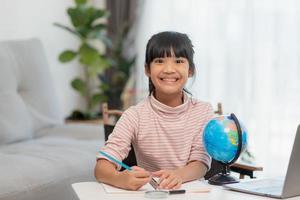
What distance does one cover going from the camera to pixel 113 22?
4.79m

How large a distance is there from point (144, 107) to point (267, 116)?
2.14m

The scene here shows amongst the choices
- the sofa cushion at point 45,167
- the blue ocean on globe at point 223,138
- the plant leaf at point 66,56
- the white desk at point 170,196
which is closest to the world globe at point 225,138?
the blue ocean on globe at point 223,138

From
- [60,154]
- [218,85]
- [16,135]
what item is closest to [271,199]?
[60,154]

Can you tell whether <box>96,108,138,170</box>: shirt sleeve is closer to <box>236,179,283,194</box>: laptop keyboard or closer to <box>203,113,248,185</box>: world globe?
<box>203,113,248,185</box>: world globe

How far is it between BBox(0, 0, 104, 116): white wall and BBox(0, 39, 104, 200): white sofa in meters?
0.46

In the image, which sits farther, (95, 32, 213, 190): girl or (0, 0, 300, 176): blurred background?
(0, 0, 300, 176): blurred background

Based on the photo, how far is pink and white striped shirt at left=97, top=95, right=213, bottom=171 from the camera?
1.93m

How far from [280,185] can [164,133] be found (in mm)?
431

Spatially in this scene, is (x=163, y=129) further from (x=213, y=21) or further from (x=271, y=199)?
(x=213, y=21)

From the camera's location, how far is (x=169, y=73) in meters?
1.87

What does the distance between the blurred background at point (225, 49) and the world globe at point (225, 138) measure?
7.06 ft

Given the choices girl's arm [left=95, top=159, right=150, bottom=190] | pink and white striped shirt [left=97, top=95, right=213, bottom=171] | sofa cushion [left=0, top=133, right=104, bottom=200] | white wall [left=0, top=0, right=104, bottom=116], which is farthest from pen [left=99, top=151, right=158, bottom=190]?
white wall [left=0, top=0, right=104, bottom=116]

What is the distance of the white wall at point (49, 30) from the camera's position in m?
4.12

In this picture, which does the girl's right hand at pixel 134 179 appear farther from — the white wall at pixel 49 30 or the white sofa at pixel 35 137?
the white wall at pixel 49 30
